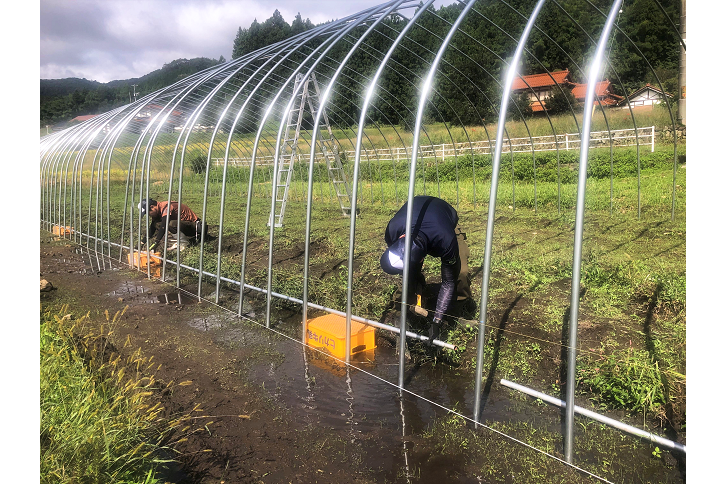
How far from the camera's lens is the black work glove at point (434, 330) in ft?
13.4

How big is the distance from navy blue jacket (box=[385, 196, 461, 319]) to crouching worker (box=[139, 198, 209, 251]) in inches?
196

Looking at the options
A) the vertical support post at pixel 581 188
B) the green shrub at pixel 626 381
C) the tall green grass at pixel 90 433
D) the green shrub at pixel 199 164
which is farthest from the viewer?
the green shrub at pixel 199 164

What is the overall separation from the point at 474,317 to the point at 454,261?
3.38 ft

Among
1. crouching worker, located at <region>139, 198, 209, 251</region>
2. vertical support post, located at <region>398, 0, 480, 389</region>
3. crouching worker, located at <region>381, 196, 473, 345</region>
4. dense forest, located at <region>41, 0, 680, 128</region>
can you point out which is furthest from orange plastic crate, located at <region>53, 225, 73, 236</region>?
vertical support post, located at <region>398, 0, 480, 389</region>

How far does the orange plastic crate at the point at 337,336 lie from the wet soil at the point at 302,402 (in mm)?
98

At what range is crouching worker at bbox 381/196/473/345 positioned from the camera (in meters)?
3.97

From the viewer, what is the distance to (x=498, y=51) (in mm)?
9000

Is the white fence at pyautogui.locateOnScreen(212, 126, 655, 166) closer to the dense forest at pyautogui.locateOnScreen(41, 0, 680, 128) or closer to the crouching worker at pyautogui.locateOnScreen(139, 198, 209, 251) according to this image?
the dense forest at pyautogui.locateOnScreen(41, 0, 680, 128)

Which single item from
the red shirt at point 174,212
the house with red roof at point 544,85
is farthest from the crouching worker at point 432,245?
the red shirt at point 174,212

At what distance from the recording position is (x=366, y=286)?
616 centimetres

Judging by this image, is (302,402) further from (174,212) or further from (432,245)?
(174,212)

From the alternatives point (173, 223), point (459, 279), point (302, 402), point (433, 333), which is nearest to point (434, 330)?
point (433, 333)

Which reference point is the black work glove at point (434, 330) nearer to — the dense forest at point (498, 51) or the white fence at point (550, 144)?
the dense forest at point (498, 51)
